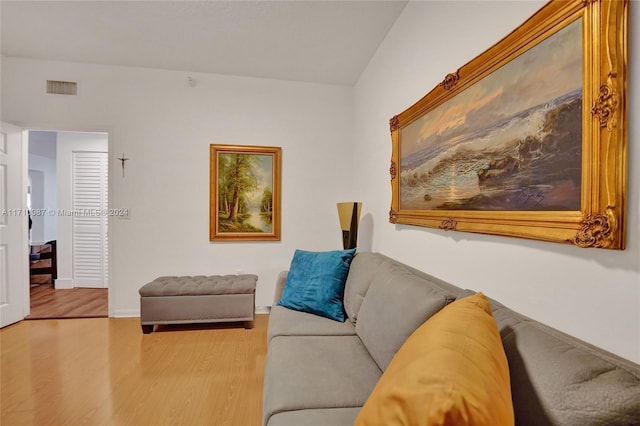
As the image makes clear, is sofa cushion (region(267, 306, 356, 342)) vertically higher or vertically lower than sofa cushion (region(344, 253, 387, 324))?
lower

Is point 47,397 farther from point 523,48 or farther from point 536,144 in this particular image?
point 523,48

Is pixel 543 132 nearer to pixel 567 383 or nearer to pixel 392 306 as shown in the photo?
pixel 567 383

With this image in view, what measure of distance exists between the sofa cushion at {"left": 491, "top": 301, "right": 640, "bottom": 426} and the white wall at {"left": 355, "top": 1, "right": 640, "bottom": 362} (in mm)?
141

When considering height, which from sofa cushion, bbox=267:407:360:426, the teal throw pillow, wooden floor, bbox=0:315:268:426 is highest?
the teal throw pillow

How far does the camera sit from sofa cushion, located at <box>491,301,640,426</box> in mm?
641

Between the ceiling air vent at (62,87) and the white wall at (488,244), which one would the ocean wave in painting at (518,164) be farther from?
the ceiling air vent at (62,87)

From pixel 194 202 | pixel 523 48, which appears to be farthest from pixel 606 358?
pixel 194 202

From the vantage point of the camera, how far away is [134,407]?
5.89 feet

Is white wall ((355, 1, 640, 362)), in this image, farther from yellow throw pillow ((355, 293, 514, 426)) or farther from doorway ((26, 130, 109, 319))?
doorway ((26, 130, 109, 319))

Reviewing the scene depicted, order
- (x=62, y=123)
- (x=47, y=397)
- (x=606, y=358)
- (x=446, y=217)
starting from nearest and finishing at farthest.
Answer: (x=606, y=358), (x=446, y=217), (x=47, y=397), (x=62, y=123)

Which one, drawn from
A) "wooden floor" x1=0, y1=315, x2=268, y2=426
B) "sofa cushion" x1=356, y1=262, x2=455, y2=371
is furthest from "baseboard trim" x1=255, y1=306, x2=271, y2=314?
"sofa cushion" x1=356, y1=262, x2=455, y2=371

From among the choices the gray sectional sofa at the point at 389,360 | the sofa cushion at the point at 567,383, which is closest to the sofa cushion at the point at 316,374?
the gray sectional sofa at the point at 389,360

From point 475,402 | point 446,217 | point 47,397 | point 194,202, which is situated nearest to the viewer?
point 475,402

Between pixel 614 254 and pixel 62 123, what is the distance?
14.6 feet
